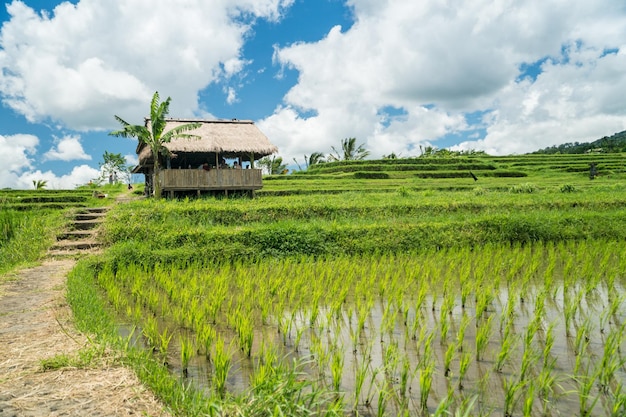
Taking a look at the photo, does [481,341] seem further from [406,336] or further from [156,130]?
[156,130]

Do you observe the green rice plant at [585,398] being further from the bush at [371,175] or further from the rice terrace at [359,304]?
the bush at [371,175]

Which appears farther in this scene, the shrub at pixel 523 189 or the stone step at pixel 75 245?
the shrub at pixel 523 189

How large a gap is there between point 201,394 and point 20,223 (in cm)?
980

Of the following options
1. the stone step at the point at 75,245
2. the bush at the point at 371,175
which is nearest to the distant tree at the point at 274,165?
the bush at the point at 371,175

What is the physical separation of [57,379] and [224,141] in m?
14.1

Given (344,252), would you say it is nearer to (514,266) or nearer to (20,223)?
(514,266)

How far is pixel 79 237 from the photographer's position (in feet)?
31.6

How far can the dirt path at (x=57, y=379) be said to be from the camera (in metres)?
2.42

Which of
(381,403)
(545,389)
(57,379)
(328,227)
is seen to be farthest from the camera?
(328,227)

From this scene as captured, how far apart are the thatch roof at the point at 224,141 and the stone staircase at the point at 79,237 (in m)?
4.86

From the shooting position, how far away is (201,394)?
2.54 m

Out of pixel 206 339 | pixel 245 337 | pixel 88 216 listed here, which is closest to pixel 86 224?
pixel 88 216

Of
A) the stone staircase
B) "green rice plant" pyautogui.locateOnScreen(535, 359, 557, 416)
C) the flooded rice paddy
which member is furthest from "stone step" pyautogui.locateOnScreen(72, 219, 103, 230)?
"green rice plant" pyautogui.locateOnScreen(535, 359, 557, 416)

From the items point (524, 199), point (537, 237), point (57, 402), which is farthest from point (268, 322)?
point (524, 199)
